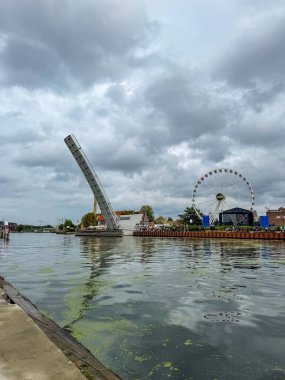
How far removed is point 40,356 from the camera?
12.4ft

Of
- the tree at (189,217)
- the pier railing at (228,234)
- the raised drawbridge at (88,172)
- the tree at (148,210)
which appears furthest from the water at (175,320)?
the tree at (148,210)

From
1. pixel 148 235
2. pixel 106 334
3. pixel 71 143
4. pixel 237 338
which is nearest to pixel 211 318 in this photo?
pixel 237 338

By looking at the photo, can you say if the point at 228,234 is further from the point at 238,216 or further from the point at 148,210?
the point at 148,210

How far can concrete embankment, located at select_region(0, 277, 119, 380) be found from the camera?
11.0 feet

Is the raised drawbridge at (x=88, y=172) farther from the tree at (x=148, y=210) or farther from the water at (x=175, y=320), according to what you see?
the tree at (x=148, y=210)

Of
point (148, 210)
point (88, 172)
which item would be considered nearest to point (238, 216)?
point (148, 210)

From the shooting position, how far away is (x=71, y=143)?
57656mm

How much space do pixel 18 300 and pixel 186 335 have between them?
359 cm

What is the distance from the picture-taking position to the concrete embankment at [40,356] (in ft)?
11.0

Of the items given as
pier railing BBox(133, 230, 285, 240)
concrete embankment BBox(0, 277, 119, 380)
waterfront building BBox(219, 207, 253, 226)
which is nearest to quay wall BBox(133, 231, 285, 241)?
pier railing BBox(133, 230, 285, 240)

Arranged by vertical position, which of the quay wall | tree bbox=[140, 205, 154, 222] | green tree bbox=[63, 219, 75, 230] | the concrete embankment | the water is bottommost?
the water

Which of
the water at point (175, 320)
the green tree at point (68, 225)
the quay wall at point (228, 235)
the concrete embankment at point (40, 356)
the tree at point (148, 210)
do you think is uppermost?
the tree at point (148, 210)

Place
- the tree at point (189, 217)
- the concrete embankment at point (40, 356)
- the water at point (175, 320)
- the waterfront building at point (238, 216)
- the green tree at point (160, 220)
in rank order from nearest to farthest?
the concrete embankment at point (40, 356), the water at point (175, 320), the waterfront building at point (238, 216), the tree at point (189, 217), the green tree at point (160, 220)

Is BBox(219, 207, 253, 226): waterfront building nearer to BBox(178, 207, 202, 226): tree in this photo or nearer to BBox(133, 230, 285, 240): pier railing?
BBox(178, 207, 202, 226): tree
